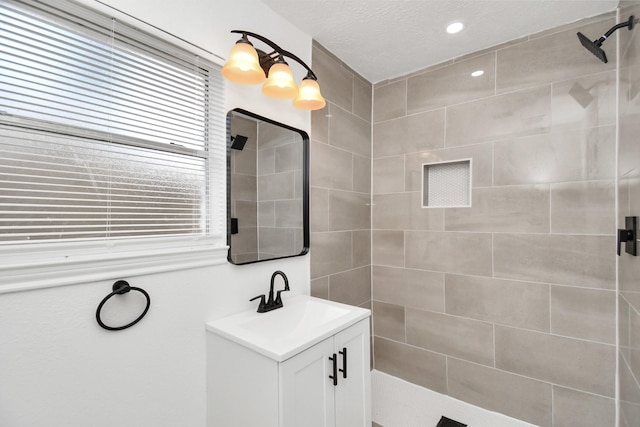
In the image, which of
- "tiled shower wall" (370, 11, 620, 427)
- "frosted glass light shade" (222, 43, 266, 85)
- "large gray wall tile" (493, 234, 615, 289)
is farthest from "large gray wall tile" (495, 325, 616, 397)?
"frosted glass light shade" (222, 43, 266, 85)

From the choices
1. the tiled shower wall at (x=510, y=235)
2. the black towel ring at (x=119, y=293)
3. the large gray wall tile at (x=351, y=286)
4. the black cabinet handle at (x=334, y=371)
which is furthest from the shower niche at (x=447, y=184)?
the black towel ring at (x=119, y=293)

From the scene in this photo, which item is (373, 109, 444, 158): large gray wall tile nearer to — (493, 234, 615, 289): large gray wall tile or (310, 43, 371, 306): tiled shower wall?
(310, 43, 371, 306): tiled shower wall

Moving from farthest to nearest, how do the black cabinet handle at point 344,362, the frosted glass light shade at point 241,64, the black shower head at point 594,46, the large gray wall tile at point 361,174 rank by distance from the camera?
the large gray wall tile at point 361,174, the black shower head at point 594,46, the black cabinet handle at point 344,362, the frosted glass light shade at point 241,64

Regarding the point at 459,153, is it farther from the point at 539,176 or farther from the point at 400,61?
the point at 400,61

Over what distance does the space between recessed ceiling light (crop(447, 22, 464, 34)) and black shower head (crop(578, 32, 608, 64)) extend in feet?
1.94

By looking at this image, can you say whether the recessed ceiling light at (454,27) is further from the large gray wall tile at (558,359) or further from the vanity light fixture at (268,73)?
the large gray wall tile at (558,359)

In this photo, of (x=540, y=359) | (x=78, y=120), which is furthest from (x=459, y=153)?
(x=78, y=120)

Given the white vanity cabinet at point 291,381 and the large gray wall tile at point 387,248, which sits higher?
the large gray wall tile at point 387,248

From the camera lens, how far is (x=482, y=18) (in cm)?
167

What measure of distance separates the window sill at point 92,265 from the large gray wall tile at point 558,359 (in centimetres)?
190

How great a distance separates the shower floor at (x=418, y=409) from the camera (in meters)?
1.88

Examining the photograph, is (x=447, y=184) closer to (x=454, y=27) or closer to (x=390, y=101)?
(x=390, y=101)

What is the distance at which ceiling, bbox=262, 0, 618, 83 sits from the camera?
5.14 ft

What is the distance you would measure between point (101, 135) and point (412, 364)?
2373 millimetres
